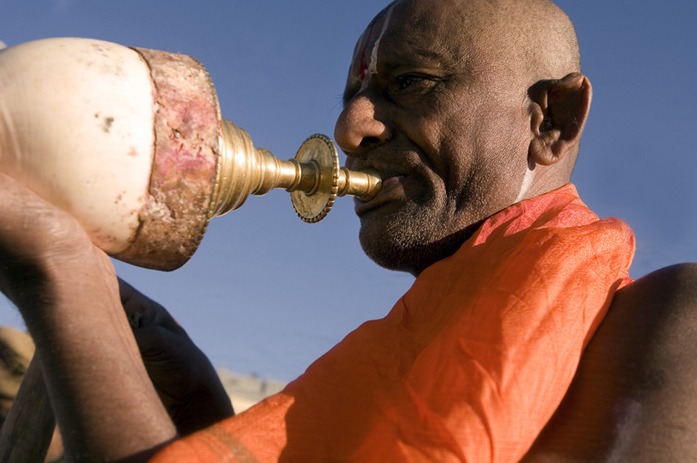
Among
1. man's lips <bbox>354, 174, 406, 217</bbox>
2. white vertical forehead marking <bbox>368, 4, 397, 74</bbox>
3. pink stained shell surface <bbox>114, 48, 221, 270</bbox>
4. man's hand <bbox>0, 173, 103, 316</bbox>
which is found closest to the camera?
man's hand <bbox>0, 173, 103, 316</bbox>

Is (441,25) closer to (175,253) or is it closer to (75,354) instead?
(175,253)

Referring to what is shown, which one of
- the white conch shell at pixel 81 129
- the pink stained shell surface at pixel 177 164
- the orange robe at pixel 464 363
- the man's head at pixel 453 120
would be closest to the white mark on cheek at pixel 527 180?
the man's head at pixel 453 120

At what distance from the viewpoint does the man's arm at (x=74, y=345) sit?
1.39 meters

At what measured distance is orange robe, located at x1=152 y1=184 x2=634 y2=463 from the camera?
1.42m

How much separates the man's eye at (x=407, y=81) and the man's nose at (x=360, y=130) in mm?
153

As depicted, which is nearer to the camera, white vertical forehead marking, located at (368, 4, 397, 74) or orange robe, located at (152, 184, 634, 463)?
orange robe, located at (152, 184, 634, 463)

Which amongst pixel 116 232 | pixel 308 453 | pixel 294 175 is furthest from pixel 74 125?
pixel 308 453

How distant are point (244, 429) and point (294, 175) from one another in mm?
751

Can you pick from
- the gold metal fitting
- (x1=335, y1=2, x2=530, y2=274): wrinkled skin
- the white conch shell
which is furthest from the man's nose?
the white conch shell

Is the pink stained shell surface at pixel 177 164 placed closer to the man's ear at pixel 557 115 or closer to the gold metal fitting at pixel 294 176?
the gold metal fitting at pixel 294 176

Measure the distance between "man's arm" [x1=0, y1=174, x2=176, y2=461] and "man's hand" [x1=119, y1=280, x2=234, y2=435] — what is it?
1.23m

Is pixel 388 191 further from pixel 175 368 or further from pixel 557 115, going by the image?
pixel 175 368

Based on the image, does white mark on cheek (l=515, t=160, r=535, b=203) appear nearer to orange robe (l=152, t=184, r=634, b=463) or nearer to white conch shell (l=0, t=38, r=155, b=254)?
orange robe (l=152, t=184, r=634, b=463)

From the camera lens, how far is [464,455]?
4.48 feet
